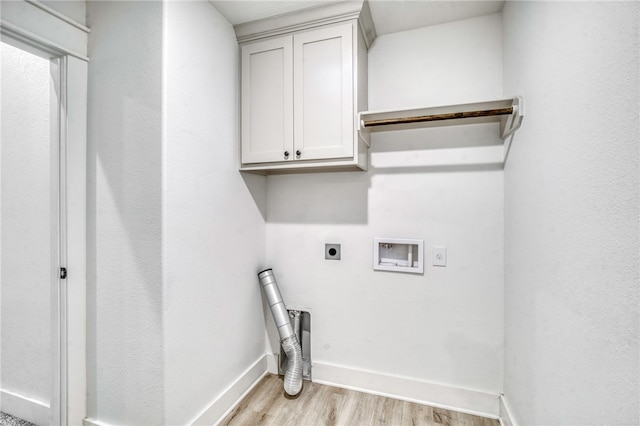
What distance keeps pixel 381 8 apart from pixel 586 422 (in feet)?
6.47

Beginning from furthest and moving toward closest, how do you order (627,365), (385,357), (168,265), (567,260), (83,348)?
1. (385,357)
2. (83,348)
3. (168,265)
4. (567,260)
5. (627,365)

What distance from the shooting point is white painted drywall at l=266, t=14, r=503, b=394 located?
1.67 m

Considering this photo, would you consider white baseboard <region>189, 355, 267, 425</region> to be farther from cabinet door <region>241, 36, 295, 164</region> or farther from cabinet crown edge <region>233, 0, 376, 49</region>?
cabinet crown edge <region>233, 0, 376, 49</region>

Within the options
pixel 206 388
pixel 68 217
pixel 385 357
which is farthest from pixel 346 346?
pixel 68 217

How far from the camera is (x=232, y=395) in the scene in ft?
5.63

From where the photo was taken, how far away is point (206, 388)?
153 centimetres

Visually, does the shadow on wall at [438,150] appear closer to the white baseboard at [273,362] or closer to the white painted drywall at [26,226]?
the white baseboard at [273,362]

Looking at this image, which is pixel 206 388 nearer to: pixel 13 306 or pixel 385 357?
pixel 385 357

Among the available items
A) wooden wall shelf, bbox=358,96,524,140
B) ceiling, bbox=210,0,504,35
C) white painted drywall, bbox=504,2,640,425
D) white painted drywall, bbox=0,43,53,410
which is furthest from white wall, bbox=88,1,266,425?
white painted drywall, bbox=504,2,640,425

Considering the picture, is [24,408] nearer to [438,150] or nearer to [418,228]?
[418,228]

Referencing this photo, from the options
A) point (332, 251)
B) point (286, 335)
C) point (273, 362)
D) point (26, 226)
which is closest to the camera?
point (26, 226)

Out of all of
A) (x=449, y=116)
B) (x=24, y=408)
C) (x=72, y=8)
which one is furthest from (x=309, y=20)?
(x=24, y=408)

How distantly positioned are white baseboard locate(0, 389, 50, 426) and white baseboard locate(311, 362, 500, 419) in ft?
5.01

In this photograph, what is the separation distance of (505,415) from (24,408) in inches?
105
